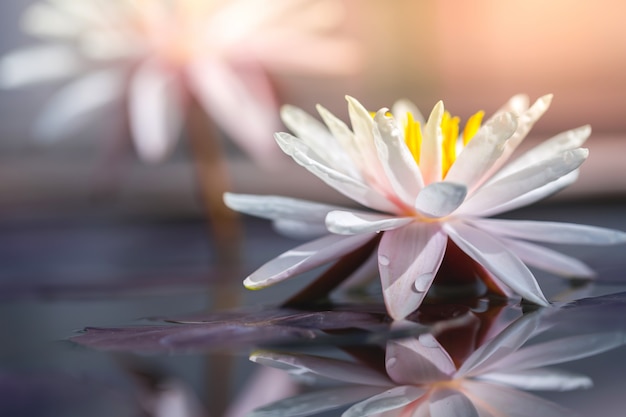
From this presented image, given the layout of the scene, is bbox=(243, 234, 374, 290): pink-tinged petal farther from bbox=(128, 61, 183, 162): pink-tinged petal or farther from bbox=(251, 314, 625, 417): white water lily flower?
bbox=(128, 61, 183, 162): pink-tinged petal

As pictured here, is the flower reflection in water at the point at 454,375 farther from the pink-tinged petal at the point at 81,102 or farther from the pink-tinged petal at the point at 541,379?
the pink-tinged petal at the point at 81,102

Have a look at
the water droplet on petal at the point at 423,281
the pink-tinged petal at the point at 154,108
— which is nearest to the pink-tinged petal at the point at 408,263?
the water droplet on petal at the point at 423,281

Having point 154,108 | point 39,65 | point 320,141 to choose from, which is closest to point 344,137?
point 320,141

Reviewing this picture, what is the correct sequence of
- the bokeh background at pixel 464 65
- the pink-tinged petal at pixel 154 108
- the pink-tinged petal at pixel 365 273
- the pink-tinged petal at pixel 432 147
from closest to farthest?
the pink-tinged petal at pixel 432 147 → the pink-tinged petal at pixel 365 273 → the pink-tinged petal at pixel 154 108 → the bokeh background at pixel 464 65

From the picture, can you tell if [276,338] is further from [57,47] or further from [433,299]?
[57,47]

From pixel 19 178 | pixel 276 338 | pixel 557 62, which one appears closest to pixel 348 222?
pixel 276 338

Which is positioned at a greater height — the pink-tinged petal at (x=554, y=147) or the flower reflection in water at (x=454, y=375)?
the pink-tinged petal at (x=554, y=147)

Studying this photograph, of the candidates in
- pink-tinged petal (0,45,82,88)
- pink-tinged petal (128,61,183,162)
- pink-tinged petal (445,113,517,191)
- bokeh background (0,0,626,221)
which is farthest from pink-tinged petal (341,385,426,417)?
bokeh background (0,0,626,221)
